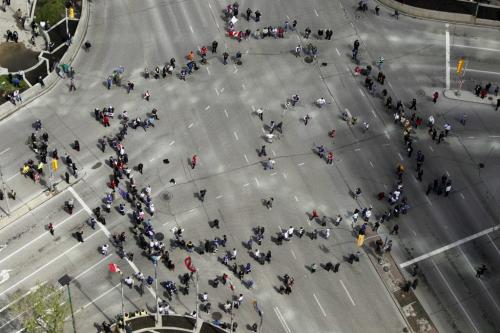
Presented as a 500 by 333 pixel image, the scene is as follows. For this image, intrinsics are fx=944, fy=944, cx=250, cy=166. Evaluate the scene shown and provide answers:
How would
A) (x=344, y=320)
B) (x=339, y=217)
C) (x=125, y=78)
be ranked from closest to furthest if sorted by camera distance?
1. (x=344, y=320)
2. (x=339, y=217)
3. (x=125, y=78)

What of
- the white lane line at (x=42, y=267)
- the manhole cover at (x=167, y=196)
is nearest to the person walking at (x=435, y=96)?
the manhole cover at (x=167, y=196)

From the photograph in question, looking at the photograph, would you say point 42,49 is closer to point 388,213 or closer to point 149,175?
point 149,175

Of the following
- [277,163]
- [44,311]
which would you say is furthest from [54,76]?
[44,311]

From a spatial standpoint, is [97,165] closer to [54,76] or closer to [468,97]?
[54,76]

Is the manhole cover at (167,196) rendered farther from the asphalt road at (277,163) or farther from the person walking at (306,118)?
the person walking at (306,118)

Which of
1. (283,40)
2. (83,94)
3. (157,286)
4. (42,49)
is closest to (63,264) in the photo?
(157,286)

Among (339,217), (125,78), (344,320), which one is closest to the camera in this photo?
(344,320)
